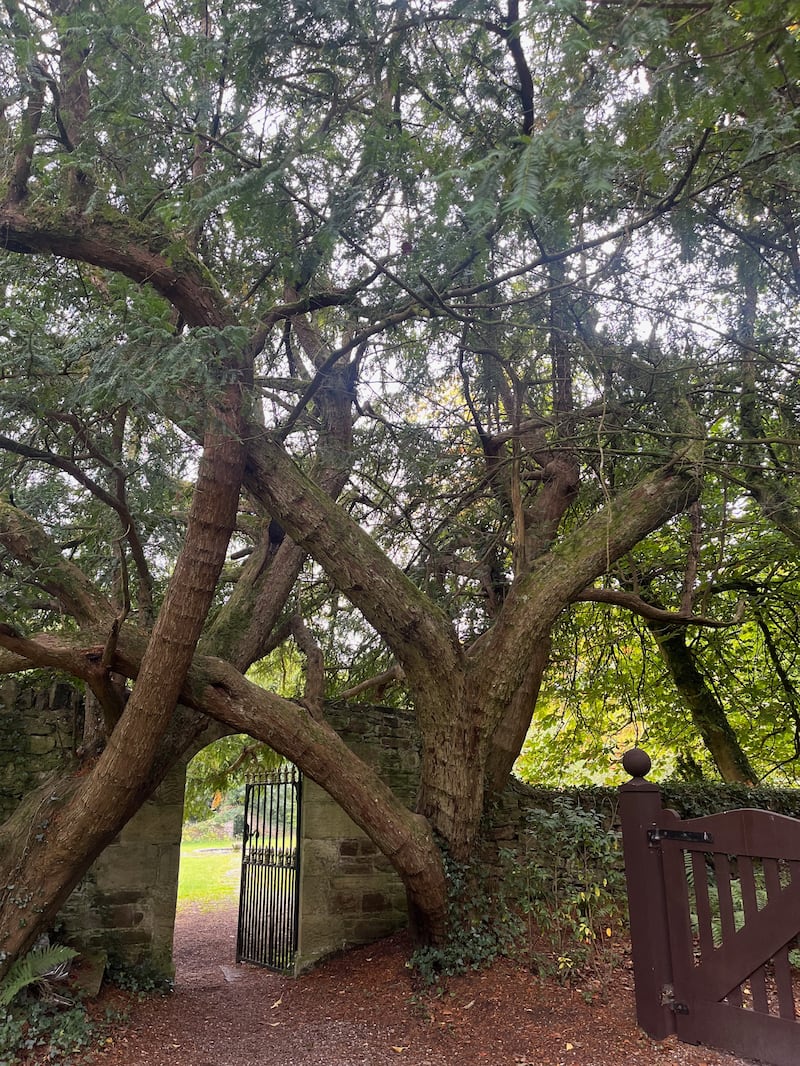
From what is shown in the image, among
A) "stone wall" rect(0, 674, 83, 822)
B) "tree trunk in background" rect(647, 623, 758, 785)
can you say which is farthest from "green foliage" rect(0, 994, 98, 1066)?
"tree trunk in background" rect(647, 623, 758, 785)

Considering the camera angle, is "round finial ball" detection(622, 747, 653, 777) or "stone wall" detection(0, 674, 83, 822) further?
"stone wall" detection(0, 674, 83, 822)

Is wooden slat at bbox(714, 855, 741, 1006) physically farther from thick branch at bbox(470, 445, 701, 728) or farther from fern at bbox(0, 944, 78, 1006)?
fern at bbox(0, 944, 78, 1006)

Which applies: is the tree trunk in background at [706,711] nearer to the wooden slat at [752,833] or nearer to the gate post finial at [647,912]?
the gate post finial at [647,912]

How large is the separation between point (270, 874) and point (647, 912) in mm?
4892

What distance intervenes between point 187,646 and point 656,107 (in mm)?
3640

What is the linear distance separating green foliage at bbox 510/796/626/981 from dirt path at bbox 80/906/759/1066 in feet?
0.70

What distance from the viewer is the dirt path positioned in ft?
12.8

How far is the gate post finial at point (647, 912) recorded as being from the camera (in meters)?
3.62

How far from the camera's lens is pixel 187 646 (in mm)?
4492

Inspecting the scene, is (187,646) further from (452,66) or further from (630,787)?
(452,66)

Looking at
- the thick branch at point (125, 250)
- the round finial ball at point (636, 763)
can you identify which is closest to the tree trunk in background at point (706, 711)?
the round finial ball at point (636, 763)

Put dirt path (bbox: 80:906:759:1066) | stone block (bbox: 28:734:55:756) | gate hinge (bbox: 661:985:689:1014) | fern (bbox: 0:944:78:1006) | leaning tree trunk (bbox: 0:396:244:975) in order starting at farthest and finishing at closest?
stone block (bbox: 28:734:55:756), leaning tree trunk (bbox: 0:396:244:975), fern (bbox: 0:944:78:1006), dirt path (bbox: 80:906:759:1066), gate hinge (bbox: 661:985:689:1014)

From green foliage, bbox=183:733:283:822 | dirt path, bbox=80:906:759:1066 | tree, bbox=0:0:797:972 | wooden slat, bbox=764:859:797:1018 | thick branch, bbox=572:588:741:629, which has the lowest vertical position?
dirt path, bbox=80:906:759:1066

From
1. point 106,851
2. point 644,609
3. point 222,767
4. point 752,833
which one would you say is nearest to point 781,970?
point 752,833
